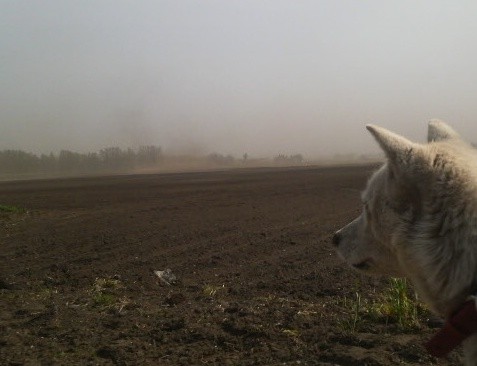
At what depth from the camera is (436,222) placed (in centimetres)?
247

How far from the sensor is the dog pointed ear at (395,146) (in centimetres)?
259

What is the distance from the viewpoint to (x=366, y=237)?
3.33m

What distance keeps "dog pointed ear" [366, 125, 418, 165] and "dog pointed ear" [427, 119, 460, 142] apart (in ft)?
2.38

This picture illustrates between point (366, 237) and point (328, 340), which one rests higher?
point (366, 237)

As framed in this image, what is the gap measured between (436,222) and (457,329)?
1.87 feet

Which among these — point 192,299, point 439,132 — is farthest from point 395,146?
point 192,299

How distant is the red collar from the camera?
2258 millimetres

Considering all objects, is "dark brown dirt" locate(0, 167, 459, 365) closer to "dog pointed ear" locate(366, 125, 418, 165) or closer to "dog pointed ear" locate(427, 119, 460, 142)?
"dog pointed ear" locate(427, 119, 460, 142)

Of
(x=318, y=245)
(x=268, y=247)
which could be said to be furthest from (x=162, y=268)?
(x=318, y=245)

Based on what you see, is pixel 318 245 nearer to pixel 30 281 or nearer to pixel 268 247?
pixel 268 247

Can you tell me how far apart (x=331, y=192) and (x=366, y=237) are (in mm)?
22882

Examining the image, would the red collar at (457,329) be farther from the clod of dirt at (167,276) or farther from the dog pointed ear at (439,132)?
the clod of dirt at (167,276)

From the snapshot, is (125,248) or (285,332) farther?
(125,248)

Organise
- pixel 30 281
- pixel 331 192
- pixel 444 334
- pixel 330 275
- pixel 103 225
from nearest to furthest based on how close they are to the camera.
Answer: pixel 444 334 < pixel 330 275 < pixel 30 281 < pixel 103 225 < pixel 331 192
